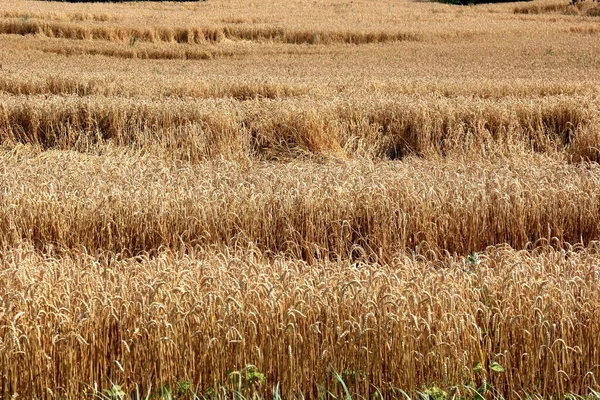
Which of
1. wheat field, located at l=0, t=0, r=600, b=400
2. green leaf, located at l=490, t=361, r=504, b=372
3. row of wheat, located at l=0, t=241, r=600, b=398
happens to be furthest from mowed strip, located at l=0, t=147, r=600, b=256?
green leaf, located at l=490, t=361, r=504, b=372

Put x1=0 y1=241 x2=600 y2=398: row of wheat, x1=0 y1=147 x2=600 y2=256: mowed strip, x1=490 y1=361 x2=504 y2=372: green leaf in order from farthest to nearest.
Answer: x1=0 y1=147 x2=600 y2=256: mowed strip → x1=0 y1=241 x2=600 y2=398: row of wheat → x1=490 y1=361 x2=504 y2=372: green leaf

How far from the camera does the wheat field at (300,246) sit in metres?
4.85

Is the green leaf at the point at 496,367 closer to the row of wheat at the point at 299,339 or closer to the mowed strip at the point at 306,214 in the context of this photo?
the row of wheat at the point at 299,339

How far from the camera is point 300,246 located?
8.01 meters

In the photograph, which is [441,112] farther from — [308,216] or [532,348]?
[532,348]

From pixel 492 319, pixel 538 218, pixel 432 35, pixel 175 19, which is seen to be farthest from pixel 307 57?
pixel 492 319

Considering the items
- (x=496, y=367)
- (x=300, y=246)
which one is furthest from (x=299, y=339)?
(x=300, y=246)

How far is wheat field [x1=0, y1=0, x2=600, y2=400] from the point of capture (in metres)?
4.85

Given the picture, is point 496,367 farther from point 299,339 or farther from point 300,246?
point 300,246

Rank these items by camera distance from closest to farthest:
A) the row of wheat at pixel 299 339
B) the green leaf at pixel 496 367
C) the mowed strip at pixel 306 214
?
the green leaf at pixel 496 367 → the row of wheat at pixel 299 339 → the mowed strip at pixel 306 214

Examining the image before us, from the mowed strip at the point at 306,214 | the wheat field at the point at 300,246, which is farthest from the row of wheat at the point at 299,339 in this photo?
the mowed strip at the point at 306,214

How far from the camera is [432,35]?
3859 centimetres

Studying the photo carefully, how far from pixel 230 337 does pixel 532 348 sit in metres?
1.97

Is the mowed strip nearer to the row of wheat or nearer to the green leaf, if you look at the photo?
the row of wheat
